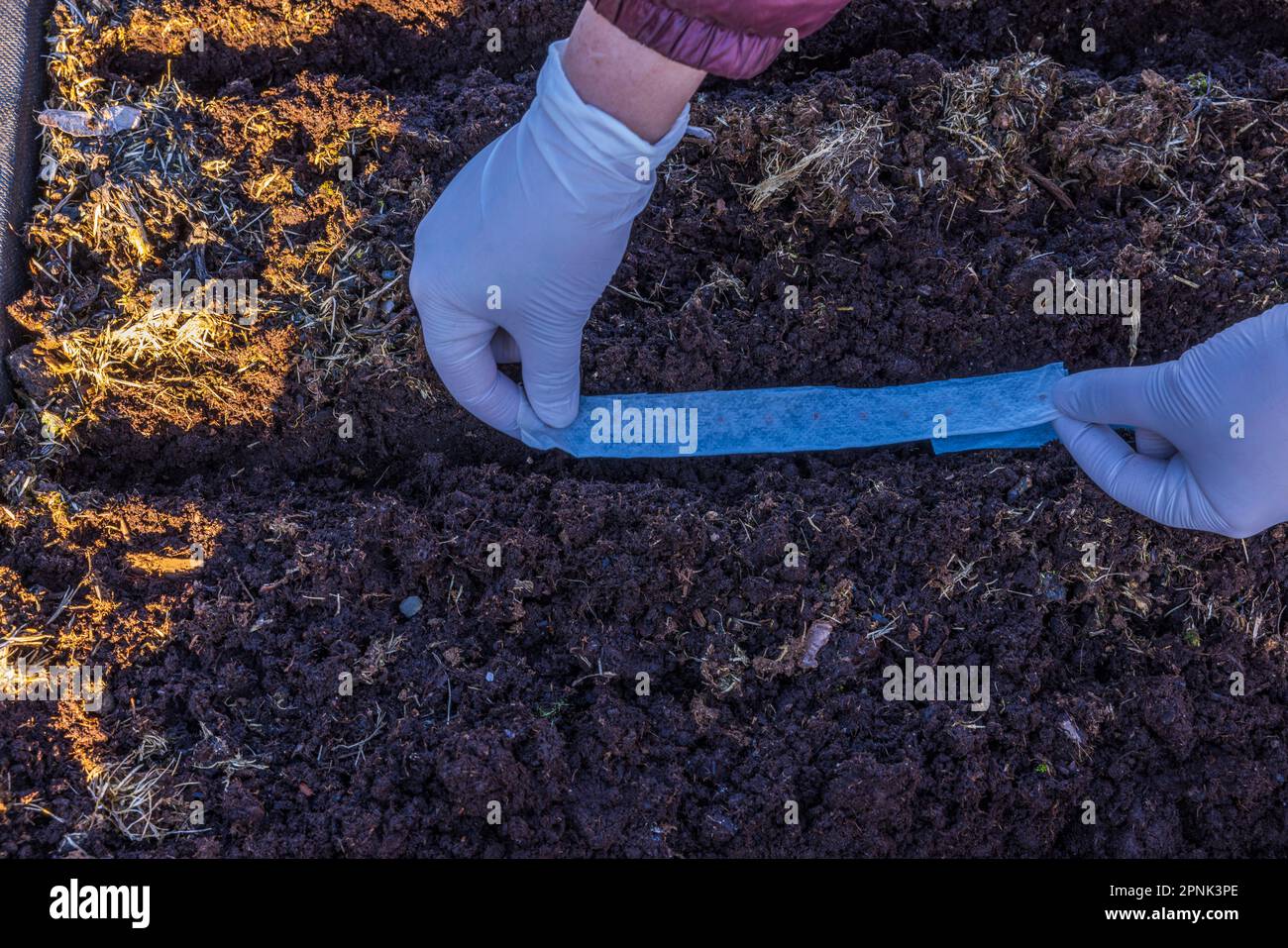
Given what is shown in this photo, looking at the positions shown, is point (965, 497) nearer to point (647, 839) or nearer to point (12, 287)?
point (647, 839)

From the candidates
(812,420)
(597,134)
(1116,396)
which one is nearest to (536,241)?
(597,134)

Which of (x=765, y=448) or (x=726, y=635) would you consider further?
(x=765, y=448)

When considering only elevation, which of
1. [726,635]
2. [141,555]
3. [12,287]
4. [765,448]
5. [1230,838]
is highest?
[12,287]

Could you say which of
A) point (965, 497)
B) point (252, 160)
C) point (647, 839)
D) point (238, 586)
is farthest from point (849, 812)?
point (252, 160)

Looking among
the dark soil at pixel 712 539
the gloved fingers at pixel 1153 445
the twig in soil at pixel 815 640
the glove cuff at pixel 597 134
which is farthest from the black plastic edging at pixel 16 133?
the gloved fingers at pixel 1153 445

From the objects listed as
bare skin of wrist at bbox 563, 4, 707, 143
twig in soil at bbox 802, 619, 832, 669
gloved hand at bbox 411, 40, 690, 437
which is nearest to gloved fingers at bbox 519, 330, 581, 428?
gloved hand at bbox 411, 40, 690, 437

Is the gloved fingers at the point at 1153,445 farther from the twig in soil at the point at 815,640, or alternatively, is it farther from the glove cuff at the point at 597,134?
the glove cuff at the point at 597,134
